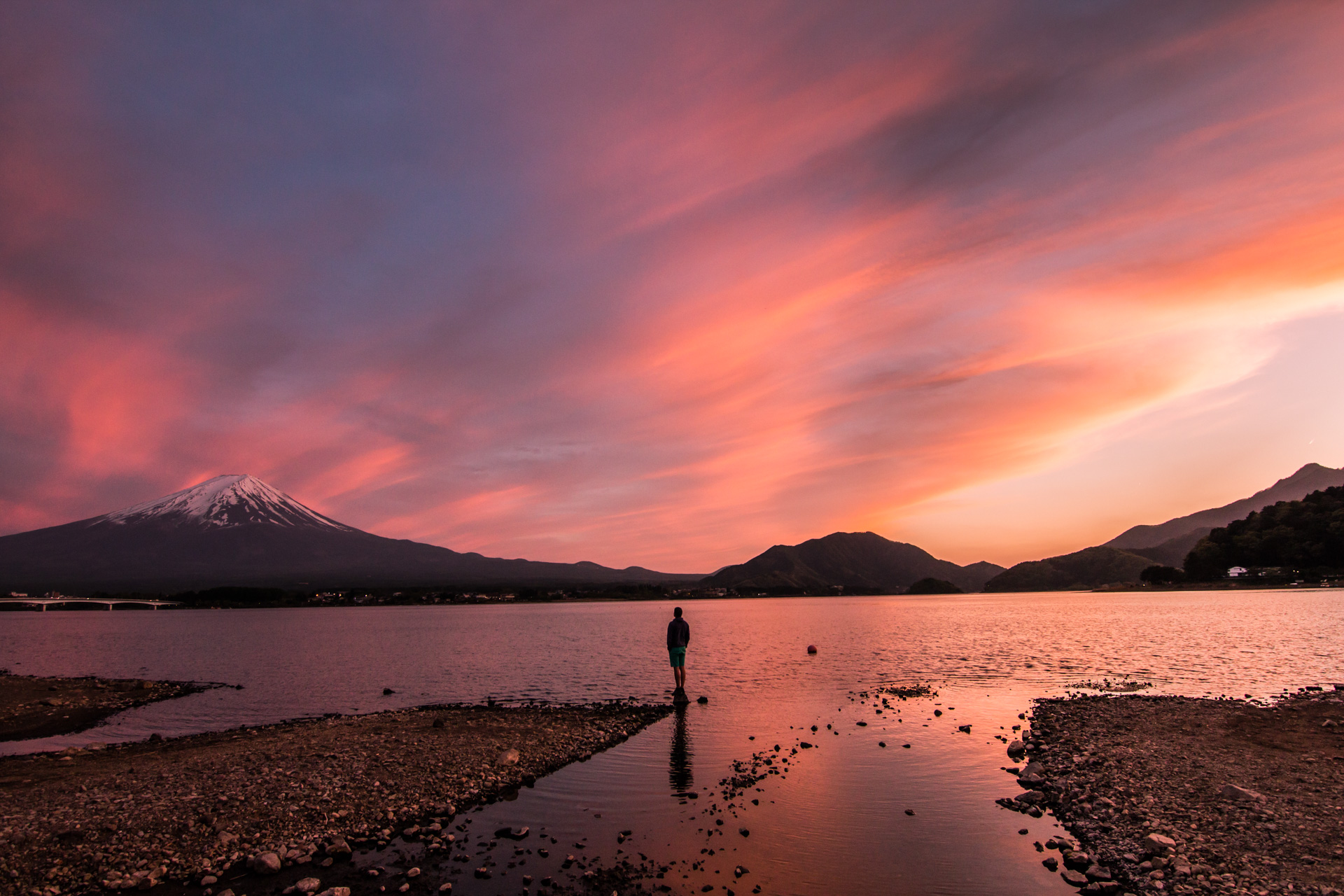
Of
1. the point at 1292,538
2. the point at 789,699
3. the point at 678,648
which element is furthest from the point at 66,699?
the point at 1292,538

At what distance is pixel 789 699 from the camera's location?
120ft

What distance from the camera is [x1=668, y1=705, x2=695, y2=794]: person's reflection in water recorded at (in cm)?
2006

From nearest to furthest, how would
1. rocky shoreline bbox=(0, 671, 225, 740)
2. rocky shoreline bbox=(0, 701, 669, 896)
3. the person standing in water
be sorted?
rocky shoreline bbox=(0, 701, 669, 896) < rocky shoreline bbox=(0, 671, 225, 740) < the person standing in water

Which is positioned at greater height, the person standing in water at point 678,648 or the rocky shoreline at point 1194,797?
the person standing in water at point 678,648

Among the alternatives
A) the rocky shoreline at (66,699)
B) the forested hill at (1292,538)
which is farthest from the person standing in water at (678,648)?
the forested hill at (1292,538)

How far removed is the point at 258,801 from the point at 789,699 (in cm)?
2644

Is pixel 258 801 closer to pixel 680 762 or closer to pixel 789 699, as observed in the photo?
pixel 680 762

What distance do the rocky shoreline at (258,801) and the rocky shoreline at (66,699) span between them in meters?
9.72

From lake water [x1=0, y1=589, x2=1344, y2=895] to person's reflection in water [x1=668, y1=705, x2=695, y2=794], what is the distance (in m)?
0.17

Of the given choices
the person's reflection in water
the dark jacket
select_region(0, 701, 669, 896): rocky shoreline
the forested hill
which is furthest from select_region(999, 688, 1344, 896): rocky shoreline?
the forested hill

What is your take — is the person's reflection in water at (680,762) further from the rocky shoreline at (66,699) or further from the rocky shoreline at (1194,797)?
the rocky shoreline at (66,699)

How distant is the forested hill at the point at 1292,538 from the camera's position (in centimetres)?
16325

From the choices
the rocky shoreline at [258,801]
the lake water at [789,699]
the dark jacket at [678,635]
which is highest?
the dark jacket at [678,635]

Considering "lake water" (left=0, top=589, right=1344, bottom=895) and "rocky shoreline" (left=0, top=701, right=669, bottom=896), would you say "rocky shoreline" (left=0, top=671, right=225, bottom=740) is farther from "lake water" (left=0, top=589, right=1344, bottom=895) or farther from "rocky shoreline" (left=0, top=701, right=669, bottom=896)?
"rocky shoreline" (left=0, top=701, right=669, bottom=896)
